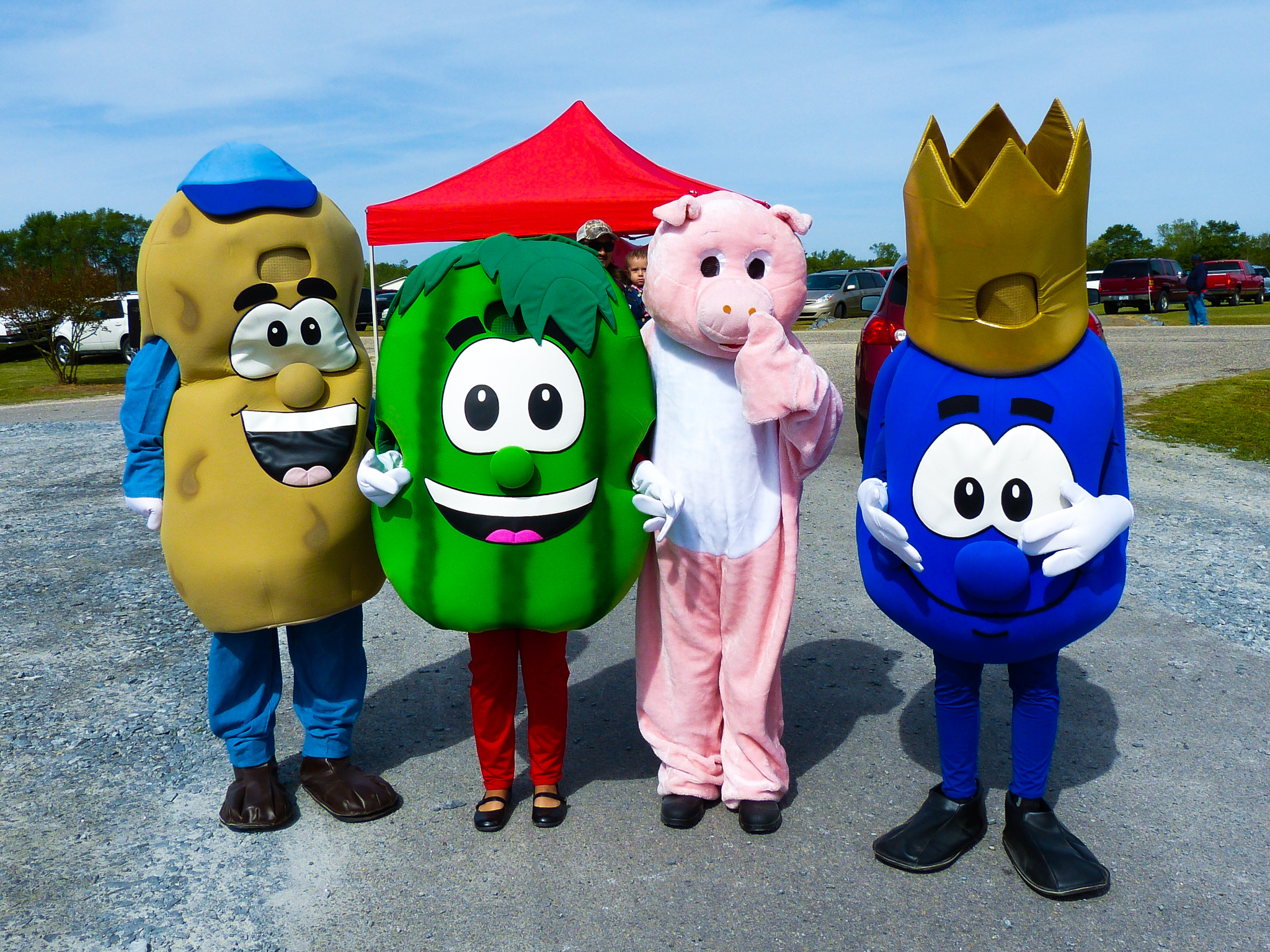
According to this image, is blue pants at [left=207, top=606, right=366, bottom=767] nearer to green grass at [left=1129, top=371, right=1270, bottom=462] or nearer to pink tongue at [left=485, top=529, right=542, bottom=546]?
pink tongue at [left=485, top=529, right=542, bottom=546]

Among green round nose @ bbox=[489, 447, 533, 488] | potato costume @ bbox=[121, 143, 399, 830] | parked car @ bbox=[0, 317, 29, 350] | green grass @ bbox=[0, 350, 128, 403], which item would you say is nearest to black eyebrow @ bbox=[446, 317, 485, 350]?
green round nose @ bbox=[489, 447, 533, 488]

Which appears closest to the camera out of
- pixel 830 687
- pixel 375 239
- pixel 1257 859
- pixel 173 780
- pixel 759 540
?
pixel 1257 859

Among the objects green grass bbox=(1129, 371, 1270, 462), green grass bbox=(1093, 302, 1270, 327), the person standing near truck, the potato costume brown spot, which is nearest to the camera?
the potato costume brown spot

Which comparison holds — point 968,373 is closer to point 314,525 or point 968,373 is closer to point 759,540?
point 759,540

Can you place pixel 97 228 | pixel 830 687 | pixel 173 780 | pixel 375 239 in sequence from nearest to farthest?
pixel 173 780 < pixel 830 687 < pixel 375 239 < pixel 97 228

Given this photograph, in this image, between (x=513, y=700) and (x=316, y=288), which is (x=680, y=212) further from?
(x=513, y=700)

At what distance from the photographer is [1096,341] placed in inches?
107

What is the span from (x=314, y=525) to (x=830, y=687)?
2.24 meters

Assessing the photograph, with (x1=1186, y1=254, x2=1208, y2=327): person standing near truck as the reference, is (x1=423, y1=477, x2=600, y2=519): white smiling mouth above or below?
below

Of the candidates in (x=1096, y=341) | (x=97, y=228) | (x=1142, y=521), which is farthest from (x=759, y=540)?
(x=97, y=228)

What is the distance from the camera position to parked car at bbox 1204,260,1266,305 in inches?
1153

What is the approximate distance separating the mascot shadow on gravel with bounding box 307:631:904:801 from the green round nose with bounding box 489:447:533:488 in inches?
50.1

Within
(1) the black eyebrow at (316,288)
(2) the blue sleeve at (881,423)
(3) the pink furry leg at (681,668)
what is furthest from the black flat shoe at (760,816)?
(1) the black eyebrow at (316,288)

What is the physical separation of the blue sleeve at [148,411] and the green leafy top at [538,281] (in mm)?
787
